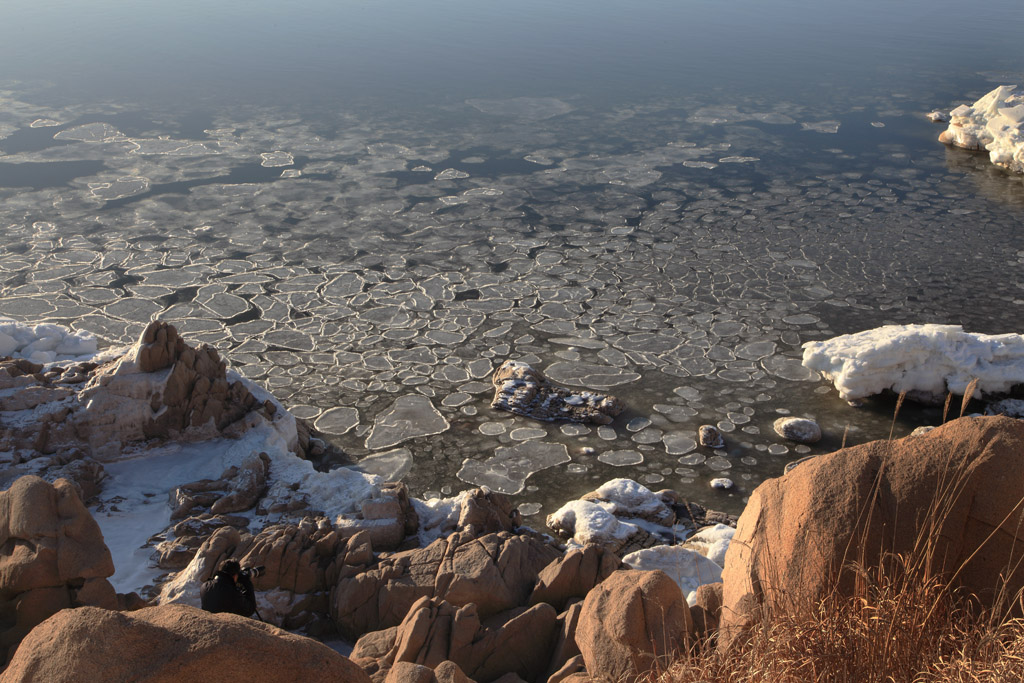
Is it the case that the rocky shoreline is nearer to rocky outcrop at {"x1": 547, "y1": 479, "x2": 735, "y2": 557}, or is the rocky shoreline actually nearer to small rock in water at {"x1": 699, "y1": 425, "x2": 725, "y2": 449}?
rocky outcrop at {"x1": 547, "y1": 479, "x2": 735, "y2": 557}

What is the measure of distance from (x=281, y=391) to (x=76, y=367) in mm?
1707

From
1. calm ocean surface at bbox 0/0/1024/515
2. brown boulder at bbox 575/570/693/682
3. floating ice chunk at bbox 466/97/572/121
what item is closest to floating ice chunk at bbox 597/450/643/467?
calm ocean surface at bbox 0/0/1024/515

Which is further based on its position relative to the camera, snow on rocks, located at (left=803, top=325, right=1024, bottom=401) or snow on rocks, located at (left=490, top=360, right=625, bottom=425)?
snow on rocks, located at (left=803, top=325, right=1024, bottom=401)

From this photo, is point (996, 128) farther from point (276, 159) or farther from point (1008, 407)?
point (276, 159)

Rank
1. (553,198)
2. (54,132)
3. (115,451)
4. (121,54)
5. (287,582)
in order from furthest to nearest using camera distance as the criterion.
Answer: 1. (121,54)
2. (54,132)
3. (553,198)
4. (115,451)
5. (287,582)

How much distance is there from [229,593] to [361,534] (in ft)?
3.19

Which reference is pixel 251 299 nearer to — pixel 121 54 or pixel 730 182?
pixel 730 182

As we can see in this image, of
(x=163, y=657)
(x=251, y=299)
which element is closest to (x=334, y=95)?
(x=251, y=299)

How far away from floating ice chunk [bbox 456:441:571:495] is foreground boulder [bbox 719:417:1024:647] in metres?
3.44

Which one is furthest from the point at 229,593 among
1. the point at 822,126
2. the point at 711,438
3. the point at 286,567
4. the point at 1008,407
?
the point at 822,126

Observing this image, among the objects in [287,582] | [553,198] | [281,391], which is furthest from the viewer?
[553,198]

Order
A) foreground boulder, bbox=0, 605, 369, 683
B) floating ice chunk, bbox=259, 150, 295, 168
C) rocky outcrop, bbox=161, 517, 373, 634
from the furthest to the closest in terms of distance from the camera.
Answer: floating ice chunk, bbox=259, 150, 295, 168
rocky outcrop, bbox=161, 517, 373, 634
foreground boulder, bbox=0, 605, 369, 683

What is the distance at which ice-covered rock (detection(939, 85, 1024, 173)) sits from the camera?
1478 centimetres

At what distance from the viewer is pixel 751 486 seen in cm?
668
